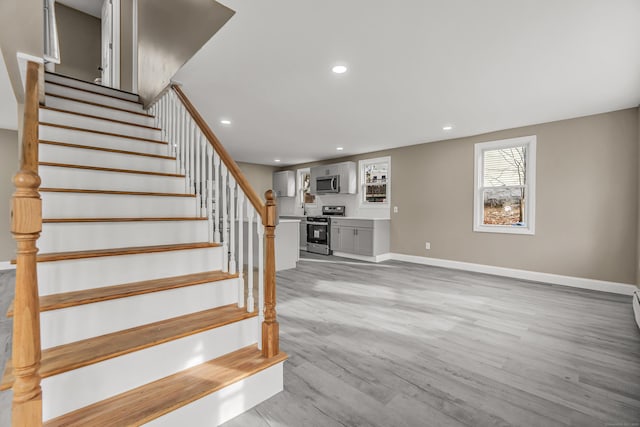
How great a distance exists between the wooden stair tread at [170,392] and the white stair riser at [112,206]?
1.29 metres

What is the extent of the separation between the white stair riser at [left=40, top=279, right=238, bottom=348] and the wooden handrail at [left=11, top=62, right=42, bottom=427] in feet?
1.26

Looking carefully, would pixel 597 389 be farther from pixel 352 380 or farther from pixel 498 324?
pixel 352 380

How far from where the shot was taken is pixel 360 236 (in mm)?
6270

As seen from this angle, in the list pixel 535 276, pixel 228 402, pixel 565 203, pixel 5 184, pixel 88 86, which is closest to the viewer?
pixel 228 402

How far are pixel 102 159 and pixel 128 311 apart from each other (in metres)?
1.57

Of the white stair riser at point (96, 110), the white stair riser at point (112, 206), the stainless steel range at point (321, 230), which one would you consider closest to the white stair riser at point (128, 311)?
the white stair riser at point (112, 206)

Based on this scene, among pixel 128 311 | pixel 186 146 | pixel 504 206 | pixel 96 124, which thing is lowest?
pixel 128 311

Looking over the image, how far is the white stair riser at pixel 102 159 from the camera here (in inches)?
92.4

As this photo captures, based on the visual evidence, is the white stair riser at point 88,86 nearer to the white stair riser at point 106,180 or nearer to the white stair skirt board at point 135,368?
the white stair riser at point 106,180

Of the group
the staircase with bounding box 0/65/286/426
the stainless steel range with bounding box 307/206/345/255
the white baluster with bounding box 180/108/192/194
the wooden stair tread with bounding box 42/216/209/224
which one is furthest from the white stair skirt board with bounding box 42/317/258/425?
the stainless steel range with bounding box 307/206/345/255

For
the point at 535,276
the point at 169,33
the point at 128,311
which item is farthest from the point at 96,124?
the point at 535,276

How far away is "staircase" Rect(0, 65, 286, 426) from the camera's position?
1.37 m

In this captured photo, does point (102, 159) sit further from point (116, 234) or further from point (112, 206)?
point (116, 234)

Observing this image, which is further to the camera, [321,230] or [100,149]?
[321,230]
